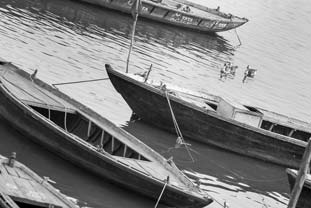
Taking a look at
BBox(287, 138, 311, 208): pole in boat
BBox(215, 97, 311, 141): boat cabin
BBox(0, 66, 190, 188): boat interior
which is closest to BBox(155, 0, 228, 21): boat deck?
BBox(215, 97, 311, 141): boat cabin

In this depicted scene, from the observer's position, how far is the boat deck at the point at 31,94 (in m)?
24.5

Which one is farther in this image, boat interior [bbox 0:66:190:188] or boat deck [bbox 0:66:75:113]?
boat deck [bbox 0:66:75:113]

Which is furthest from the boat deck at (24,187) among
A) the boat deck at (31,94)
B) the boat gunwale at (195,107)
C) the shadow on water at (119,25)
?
the shadow on water at (119,25)

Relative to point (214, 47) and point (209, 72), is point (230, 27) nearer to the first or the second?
point (214, 47)

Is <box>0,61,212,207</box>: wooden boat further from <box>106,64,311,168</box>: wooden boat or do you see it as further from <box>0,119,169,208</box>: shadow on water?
<box>106,64,311,168</box>: wooden boat

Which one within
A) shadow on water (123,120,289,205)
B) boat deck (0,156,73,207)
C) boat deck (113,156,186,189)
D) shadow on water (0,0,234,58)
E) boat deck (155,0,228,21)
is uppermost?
boat deck (155,0,228,21)

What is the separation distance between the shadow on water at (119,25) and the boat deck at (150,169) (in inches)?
805

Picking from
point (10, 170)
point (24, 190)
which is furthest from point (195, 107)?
point (24, 190)

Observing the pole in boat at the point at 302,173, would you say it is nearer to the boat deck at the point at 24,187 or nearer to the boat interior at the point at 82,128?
the boat interior at the point at 82,128

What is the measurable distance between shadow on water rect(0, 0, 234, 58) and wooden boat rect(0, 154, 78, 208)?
79.3ft

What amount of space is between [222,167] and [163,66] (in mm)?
12351

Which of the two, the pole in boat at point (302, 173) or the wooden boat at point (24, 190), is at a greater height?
the pole in boat at point (302, 173)

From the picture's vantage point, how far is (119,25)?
45.7 m

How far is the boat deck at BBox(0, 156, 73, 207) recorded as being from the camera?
1755 cm
